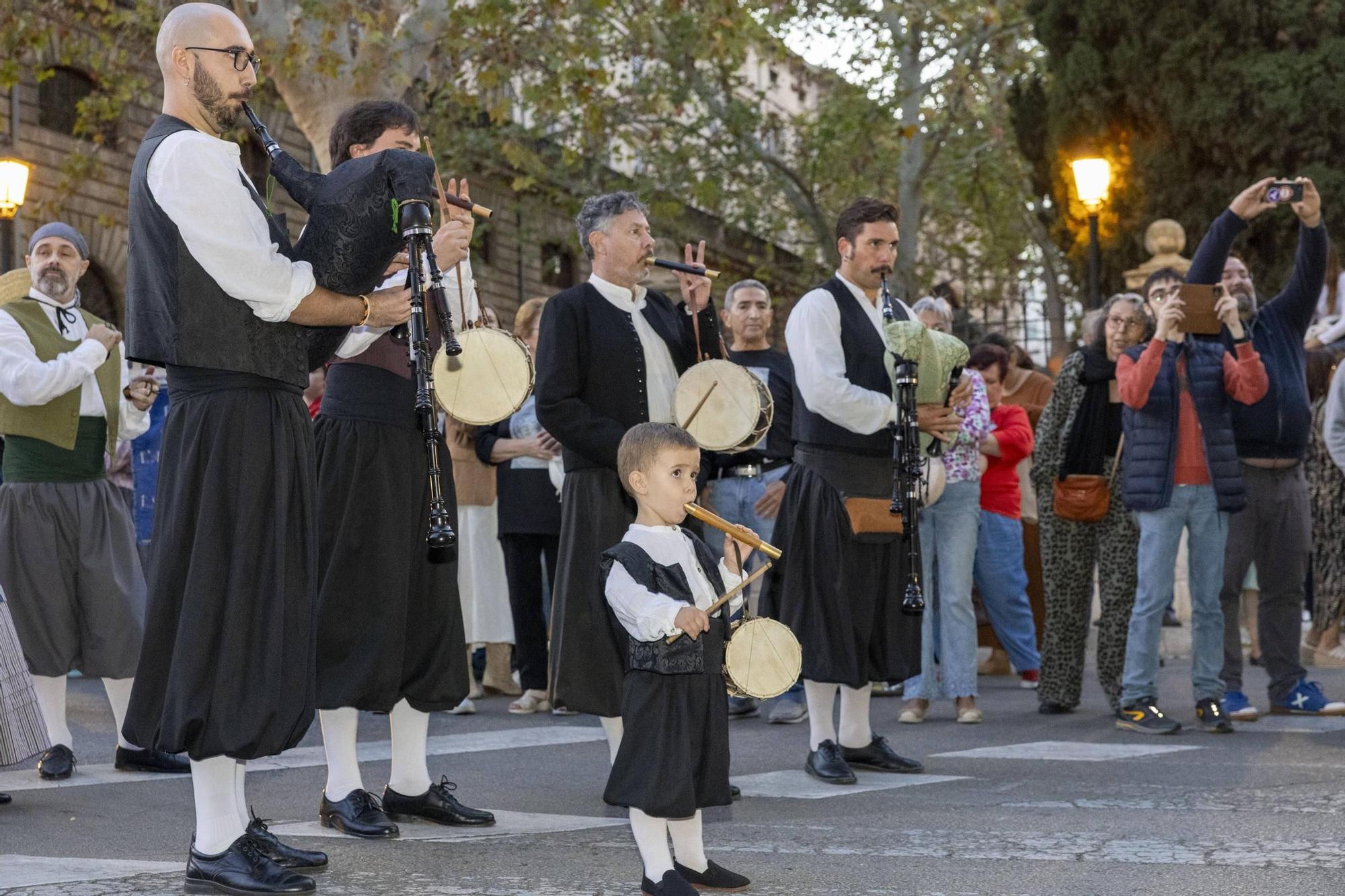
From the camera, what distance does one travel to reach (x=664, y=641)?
15.7 ft

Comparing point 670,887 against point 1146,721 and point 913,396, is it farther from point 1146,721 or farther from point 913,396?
point 1146,721

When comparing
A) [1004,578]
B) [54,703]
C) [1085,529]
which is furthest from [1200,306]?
[54,703]

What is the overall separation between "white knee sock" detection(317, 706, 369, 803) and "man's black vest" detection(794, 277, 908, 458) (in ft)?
8.22

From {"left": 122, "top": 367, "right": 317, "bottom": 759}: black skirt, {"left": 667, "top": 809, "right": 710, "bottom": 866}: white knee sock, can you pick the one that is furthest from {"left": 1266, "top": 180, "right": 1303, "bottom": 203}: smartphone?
{"left": 122, "top": 367, "right": 317, "bottom": 759}: black skirt

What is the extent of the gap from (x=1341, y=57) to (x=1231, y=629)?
1458 centimetres

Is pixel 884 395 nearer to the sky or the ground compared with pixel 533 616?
nearer to the sky

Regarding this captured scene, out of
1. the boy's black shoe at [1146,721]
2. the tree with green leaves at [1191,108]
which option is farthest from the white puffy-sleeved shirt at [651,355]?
the tree with green leaves at [1191,108]

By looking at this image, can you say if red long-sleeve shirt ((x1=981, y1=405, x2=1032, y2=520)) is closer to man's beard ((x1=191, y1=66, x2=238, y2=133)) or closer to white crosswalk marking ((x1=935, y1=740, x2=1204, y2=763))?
white crosswalk marking ((x1=935, y1=740, x2=1204, y2=763))

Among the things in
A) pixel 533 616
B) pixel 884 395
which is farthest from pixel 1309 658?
pixel 884 395

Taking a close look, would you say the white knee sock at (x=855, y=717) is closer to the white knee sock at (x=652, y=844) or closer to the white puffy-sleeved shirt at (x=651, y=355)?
the white puffy-sleeved shirt at (x=651, y=355)

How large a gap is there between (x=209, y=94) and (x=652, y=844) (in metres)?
2.26

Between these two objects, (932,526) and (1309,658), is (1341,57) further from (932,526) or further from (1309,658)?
(932,526)

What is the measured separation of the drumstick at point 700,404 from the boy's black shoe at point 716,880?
1959mm

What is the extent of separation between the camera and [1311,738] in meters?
8.59
